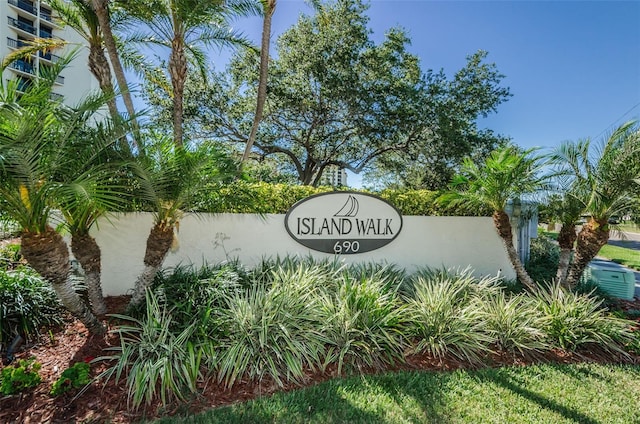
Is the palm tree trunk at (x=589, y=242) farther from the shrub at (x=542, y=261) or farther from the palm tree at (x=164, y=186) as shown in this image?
the palm tree at (x=164, y=186)

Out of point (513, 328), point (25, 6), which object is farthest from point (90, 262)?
point (25, 6)

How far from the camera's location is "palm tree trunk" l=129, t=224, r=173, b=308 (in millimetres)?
4305

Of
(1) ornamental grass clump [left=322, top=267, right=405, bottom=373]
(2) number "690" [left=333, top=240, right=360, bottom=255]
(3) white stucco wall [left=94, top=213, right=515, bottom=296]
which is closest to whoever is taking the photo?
(1) ornamental grass clump [left=322, top=267, right=405, bottom=373]

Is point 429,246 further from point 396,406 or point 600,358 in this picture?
point 396,406

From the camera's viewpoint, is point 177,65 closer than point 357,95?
Yes

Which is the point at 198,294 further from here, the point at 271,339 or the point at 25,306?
the point at 25,306

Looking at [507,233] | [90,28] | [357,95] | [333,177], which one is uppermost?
[357,95]

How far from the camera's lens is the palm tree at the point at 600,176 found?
532 cm

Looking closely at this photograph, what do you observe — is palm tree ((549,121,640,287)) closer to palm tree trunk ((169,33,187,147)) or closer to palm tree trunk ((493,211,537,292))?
palm tree trunk ((493,211,537,292))

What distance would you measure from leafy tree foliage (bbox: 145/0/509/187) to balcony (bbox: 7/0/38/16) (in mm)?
30323

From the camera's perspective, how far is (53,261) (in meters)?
3.46

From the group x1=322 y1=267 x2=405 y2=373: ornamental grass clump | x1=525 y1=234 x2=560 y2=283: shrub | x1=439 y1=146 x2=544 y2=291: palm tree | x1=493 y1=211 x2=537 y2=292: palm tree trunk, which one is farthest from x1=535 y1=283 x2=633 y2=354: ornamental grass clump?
x1=525 y1=234 x2=560 y2=283: shrub

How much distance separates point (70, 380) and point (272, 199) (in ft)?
13.6

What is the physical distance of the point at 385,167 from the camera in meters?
15.9
